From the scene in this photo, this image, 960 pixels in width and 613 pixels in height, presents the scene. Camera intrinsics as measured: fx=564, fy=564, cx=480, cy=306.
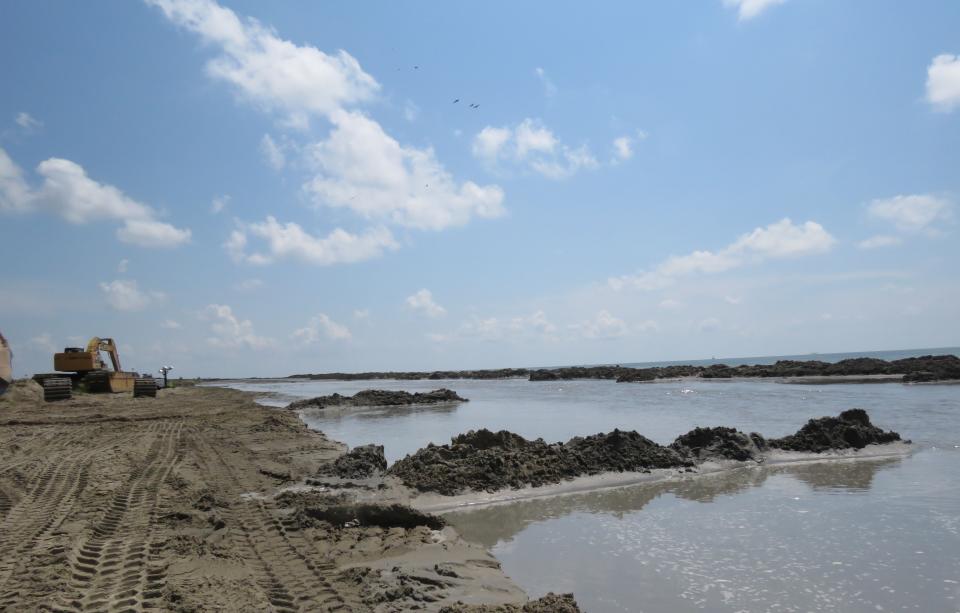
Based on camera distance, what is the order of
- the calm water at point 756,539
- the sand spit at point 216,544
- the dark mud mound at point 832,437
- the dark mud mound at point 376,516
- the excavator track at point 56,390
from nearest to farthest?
the sand spit at point 216,544 → the calm water at point 756,539 → the dark mud mound at point 376,516 → the dark mud mound at point 832,437 → the excavator track at point 56,390

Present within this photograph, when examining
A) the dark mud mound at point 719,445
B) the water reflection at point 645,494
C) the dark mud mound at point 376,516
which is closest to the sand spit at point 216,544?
the dark mud mound at point 376,516

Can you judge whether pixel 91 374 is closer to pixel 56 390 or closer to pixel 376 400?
pixel 56 390

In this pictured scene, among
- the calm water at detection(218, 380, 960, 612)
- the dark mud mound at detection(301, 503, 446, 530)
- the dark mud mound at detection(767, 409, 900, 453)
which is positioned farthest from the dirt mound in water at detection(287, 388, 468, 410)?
the dark mud mound at detection(301, 503, 446, 530)

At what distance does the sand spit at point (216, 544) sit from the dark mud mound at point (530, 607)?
56mm

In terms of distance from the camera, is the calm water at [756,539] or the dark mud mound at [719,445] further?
the dark mud mound at [719,445]

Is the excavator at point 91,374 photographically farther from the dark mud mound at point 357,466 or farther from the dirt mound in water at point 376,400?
the dark mud mound at point 357,466

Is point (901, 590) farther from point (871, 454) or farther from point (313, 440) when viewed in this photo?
point (313, 440)

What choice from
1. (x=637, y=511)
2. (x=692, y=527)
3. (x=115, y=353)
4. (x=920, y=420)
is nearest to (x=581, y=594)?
(x=692, y=527)

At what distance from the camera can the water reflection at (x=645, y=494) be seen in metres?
7.22

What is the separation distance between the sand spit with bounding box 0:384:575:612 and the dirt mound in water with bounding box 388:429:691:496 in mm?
1257

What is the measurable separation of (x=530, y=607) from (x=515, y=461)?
534 cm

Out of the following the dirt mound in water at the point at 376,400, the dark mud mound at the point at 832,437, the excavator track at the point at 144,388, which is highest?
the excavator track at the point at 144,388

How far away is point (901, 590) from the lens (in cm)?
491

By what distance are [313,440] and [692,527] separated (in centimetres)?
1018
